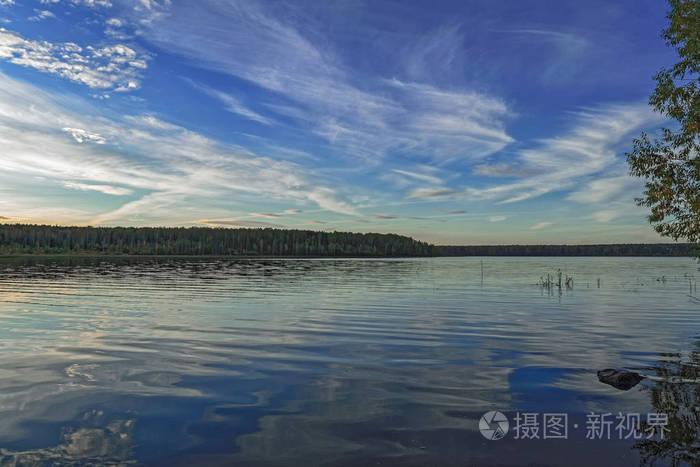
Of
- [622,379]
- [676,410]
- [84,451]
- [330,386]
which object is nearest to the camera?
[84,451]

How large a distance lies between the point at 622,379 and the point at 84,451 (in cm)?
1361

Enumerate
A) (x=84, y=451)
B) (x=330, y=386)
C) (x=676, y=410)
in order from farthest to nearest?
(x=330, y=386) → (x=676, y=410) → (x=84, y=451)

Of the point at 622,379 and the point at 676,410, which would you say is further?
the point at 622,379

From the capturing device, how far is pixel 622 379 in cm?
1241

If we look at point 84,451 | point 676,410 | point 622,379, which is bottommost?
point 84,451

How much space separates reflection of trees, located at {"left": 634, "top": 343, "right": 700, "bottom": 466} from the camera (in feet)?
26.6

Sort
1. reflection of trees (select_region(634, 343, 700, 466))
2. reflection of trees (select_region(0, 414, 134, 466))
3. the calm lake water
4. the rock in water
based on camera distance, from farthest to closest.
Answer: the rock in water, the calm lake water, reflection of trees (select_region(634, 343, 700, 466)), reflection of trees (select_region(0, 414, 134, 466))

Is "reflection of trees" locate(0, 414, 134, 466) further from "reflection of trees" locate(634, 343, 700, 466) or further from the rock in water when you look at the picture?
the rock in water

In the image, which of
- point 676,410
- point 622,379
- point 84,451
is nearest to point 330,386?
point 84,451

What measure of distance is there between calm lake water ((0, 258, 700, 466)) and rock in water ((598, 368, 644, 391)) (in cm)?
25

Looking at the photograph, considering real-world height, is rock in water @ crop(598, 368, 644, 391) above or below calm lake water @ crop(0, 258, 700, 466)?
above

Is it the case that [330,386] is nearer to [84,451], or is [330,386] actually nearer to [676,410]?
[84,451]

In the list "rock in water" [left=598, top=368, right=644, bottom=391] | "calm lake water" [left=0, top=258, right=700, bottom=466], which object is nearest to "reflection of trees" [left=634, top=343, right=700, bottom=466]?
"calm lake water" [left=0, top=258, right=700, bottom=466]

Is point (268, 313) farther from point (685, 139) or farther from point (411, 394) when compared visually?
point (685, 139)
